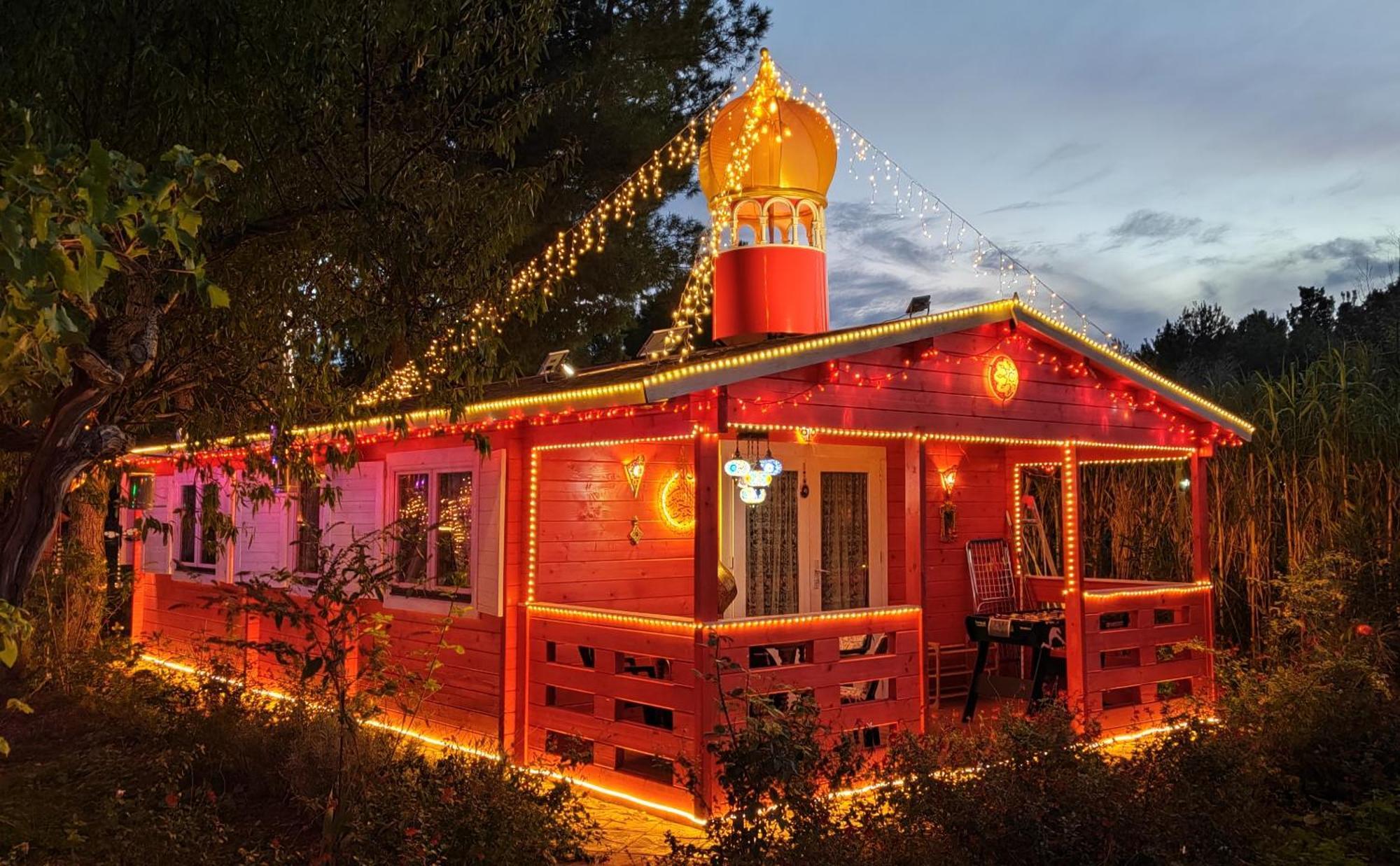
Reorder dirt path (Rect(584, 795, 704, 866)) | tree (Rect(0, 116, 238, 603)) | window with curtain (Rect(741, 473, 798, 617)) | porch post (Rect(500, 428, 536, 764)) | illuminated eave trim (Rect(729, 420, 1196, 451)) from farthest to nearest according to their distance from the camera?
window with curtain (Rect(741, 473, 798, 617)) → porch post (Rect(500, 428, 536, 764)) → illuminated eave trim (Rect(729, 420, 1196, 451)) → dirt path (Rect(584, 795, 704, 866)) → tree (Rect(0, 116, 238, 603))

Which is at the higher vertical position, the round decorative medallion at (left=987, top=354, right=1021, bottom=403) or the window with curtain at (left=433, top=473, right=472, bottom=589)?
the round decorative medallion at (left=987, top=354, right=1021, bottom=403)

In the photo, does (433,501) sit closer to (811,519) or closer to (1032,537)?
(811,519)

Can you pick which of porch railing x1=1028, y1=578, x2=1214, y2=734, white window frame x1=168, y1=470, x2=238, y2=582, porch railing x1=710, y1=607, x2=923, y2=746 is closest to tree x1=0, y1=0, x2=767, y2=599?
porch railing x1=710, y1=607, x2=923, y2=746

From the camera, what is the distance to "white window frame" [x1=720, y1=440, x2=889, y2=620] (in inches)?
397

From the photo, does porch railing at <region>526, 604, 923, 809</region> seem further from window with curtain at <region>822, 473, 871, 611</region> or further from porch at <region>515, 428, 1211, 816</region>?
window with curtain at <region>822, 473, 871, 611</region>

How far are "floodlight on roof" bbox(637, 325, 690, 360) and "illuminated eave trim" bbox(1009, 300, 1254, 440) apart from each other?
2.57m

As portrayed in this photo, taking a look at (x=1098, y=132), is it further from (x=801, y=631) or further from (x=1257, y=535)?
(x=801, y=631)

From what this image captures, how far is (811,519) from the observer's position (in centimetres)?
1047

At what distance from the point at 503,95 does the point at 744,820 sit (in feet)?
29.0

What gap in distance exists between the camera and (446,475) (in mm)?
9047

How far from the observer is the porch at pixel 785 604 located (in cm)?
689

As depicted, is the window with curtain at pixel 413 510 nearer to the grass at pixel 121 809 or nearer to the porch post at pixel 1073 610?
the grass at pixel 121 809

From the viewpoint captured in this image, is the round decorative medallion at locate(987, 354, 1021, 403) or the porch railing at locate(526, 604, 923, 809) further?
the round decorative medallion at locate(987, 354, 1021, 403)

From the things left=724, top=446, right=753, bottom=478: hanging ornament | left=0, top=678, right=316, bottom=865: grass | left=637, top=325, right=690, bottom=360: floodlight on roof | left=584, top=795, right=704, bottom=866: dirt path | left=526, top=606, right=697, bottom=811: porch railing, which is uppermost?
left=637, top=325, right=690, bottom=360: floodlight on roof
